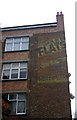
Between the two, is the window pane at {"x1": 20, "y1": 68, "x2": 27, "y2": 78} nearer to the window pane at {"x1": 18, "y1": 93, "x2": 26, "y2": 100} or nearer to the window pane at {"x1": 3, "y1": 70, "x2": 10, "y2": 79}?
the window pane at {"x1": 3, "y1": 70, "x2": 10, "y2": 79}

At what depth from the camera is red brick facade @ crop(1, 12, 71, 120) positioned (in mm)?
19580

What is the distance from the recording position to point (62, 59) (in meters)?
21.8

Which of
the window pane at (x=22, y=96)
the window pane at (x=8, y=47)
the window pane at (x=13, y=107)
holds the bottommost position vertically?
the window pane at (x=13, y=107)

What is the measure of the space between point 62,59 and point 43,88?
334cm

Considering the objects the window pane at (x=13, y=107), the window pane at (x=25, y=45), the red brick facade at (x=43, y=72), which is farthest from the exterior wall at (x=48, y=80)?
the window pane at (x=13, y=107)

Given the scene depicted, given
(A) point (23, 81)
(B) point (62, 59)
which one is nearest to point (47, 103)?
(A) point (23, 81)

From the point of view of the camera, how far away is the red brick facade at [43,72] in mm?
19580

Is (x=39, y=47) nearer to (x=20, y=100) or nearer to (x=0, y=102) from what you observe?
(x=20, y=100)

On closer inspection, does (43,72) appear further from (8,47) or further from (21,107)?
(8,47)

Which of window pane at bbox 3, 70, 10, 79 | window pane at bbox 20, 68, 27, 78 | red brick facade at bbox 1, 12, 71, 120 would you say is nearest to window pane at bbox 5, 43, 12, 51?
red brick facade at bbox 1, 12, 71, 120

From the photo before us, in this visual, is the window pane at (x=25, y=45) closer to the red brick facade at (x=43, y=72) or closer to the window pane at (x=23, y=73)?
the red brick facade at (x=43, y=72)

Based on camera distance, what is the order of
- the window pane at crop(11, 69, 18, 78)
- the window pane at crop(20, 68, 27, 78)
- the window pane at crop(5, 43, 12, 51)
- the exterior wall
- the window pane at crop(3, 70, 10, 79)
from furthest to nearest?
1. the window pane at crop(5, 43, 12, 51)
2. the window pane at crop(3, 70, 10, 79)
3. the window pane at crop(11, 69, 18, 78)
4. the window pane at crop(20, 68, 27, 78)
5. the exterior wall

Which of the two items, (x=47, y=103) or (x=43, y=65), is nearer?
(x=47, y=103)

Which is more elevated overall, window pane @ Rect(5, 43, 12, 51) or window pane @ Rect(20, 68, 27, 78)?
window pane @ Rect(5, 43, 12, 51)
